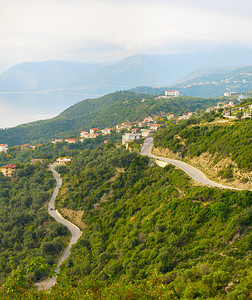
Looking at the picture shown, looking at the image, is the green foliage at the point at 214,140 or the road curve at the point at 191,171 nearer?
the road curve at the point at 191,171

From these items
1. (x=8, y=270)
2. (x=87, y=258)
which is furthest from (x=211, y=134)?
(x=8, y=270)

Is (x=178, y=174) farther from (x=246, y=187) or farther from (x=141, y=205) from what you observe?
(x=246, y=187)

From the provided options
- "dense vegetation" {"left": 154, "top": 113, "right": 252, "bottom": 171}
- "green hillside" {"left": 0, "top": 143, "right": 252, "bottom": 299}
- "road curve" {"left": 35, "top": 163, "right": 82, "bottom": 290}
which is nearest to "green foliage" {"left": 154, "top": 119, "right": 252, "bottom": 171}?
"dense vegetation" {"left": 154, "top": 113, "right": 252, "bottom": 171}

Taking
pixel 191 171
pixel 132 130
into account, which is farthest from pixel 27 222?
pixel 132 130

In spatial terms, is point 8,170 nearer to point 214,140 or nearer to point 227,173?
point 214,140

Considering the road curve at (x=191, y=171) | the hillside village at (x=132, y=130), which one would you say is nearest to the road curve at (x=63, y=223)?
the road curve at (x=191, y=171)

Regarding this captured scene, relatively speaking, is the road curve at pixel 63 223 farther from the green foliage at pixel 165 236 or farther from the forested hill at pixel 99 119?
the forested hill at pixel 99 119
